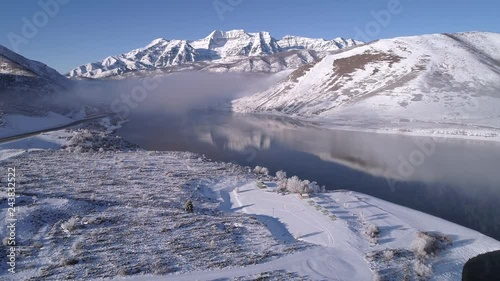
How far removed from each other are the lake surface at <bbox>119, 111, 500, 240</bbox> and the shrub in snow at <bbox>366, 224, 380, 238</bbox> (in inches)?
305

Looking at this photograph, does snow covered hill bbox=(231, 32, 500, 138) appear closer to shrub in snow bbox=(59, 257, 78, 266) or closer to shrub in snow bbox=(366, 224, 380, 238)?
shrub in snow bbox=(366, 224, 380, 238)

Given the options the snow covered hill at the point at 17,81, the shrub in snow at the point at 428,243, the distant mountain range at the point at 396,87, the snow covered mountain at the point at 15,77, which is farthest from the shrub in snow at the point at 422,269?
the snow covered mountain at the point at 15,77

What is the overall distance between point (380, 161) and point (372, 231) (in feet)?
82.0

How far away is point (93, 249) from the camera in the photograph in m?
18.6

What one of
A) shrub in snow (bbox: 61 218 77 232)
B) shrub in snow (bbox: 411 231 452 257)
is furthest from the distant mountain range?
shrub in snow (bbox: 61 218 77 232)

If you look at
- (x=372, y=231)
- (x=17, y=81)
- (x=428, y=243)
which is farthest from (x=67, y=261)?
(x=17, y=81)

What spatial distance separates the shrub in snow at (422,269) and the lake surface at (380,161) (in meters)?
8.19

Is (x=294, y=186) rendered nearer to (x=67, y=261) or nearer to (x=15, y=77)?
(x=67, y=261)

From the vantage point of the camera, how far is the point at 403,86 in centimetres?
9538

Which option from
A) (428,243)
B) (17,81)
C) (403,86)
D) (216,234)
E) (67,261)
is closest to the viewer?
(67,261)

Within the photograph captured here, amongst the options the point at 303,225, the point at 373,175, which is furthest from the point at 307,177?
the point at 303,225

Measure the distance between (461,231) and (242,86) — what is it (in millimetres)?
180886

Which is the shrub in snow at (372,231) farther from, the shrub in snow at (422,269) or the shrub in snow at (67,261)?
the shrub in snow at (67,261)

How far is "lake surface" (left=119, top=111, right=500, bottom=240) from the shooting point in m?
29.4
